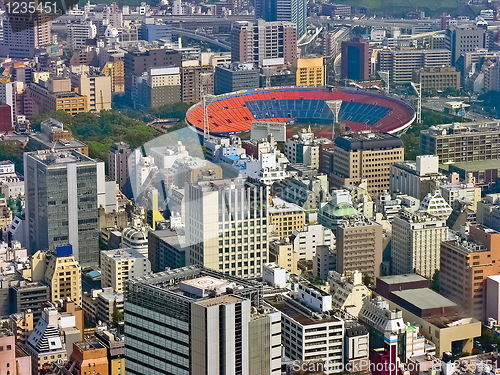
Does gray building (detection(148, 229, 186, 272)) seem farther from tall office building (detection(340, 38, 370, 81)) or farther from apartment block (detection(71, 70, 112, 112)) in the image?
tall office building (detection(340, 38, 370, 81))

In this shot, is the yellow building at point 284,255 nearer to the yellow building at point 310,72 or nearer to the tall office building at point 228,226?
the tall office building at point 228,226

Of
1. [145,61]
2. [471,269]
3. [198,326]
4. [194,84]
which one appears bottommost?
[471,269]

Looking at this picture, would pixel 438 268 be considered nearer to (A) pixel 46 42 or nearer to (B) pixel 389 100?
(B) pixel 389 100

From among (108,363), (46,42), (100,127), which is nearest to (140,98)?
(100,127)

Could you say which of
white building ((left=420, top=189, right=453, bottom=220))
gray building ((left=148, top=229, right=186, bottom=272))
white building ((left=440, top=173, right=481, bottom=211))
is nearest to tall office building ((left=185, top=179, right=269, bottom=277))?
gray building ((left=148, top=229, right=186, bottom=272))

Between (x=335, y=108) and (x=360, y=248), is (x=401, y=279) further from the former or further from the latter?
(x=335, y=108)

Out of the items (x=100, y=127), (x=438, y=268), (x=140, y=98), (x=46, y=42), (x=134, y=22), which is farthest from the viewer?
(x=134, y=22)

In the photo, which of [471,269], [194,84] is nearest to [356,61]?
[194,84]
